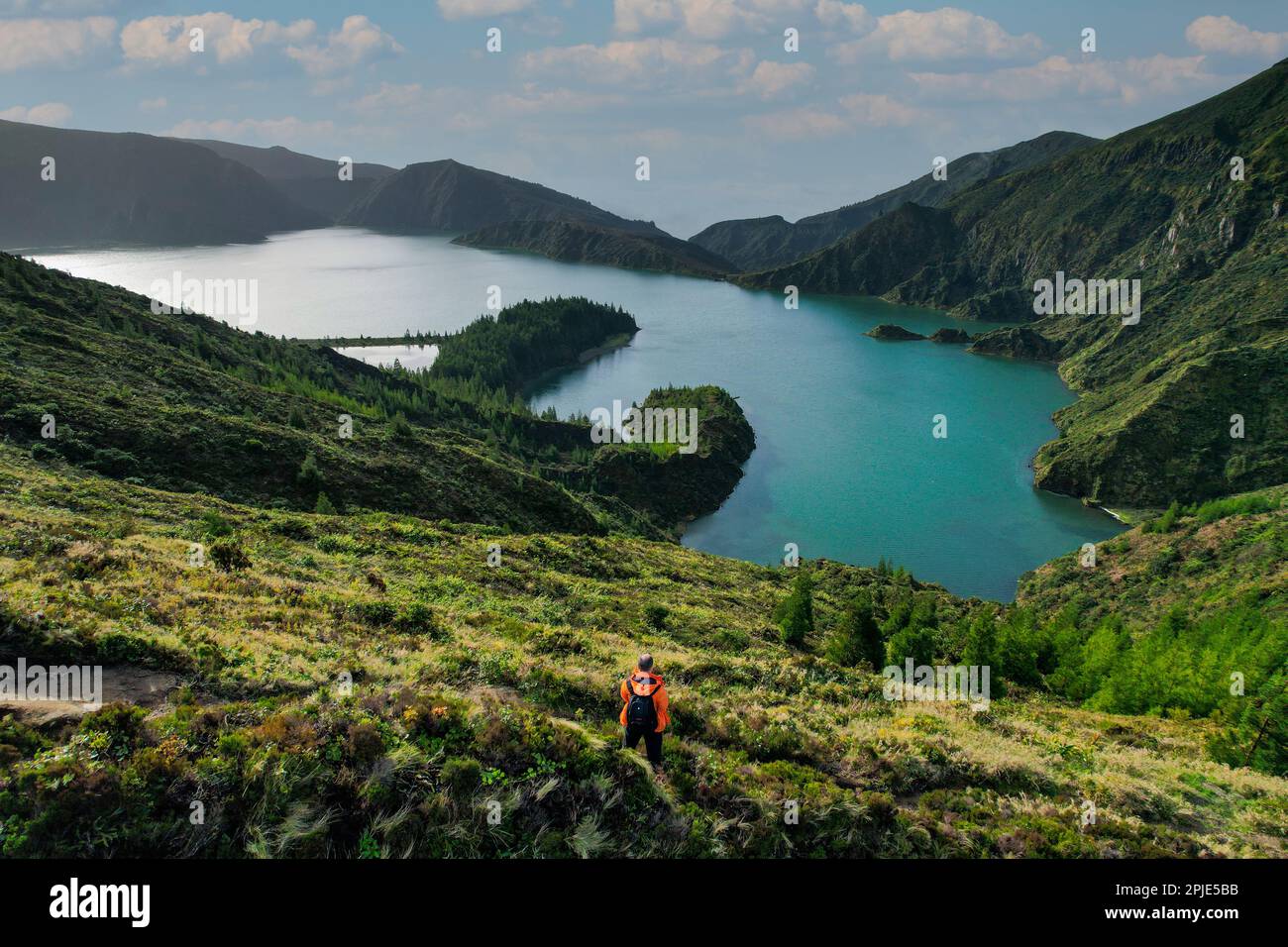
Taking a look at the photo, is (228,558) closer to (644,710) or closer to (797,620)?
(644,710)

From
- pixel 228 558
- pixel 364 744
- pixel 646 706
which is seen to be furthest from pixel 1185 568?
pixel 228 558

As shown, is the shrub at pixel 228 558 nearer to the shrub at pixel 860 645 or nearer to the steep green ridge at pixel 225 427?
the steep green ridge at pixel 225 427

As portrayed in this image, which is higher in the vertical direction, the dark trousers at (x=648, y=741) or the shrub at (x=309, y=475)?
the shrub at (x=309, y=475)

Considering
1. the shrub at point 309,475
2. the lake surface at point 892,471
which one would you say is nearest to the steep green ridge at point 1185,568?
the lake surface at point 892,471

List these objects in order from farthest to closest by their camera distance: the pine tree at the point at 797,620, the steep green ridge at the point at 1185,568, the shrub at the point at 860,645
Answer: the steep green ridge at the point at 1185,568, the pine tree at the point at 797,620, the shrub at the point at 860,645

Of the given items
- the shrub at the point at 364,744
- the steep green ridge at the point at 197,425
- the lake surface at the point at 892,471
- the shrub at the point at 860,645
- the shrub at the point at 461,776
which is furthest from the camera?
the lake surface at the point at 892,471

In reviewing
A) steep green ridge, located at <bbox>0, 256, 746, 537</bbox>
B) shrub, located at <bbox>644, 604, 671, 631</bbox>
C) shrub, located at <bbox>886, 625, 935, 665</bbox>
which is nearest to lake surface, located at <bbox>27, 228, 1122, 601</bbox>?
steep green ridge, located at <bbox>0, 256, 746, 537</bbox>
